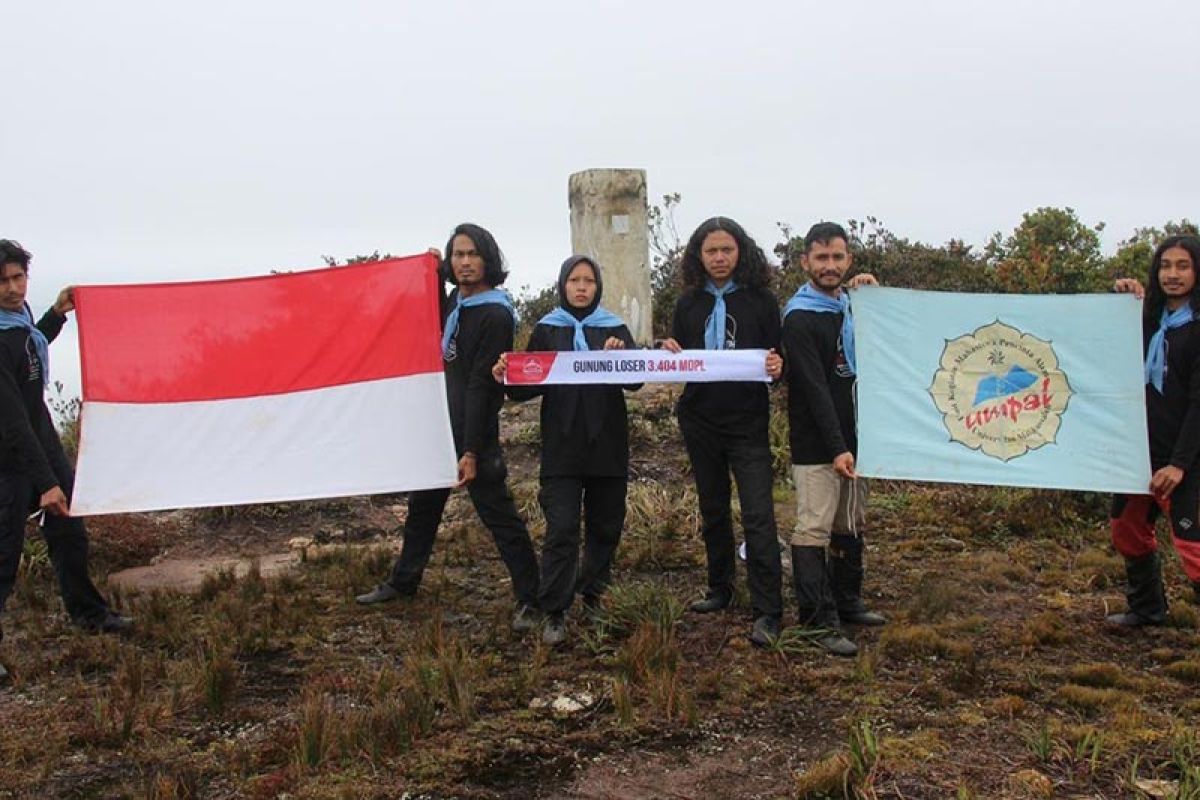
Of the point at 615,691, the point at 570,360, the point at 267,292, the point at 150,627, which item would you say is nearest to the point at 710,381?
the point at 570,360

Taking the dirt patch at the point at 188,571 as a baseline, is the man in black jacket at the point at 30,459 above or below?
above

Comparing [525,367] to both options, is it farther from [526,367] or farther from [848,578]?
[848,578]

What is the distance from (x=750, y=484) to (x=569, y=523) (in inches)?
37.8

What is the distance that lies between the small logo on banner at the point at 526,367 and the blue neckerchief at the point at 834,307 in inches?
50.4

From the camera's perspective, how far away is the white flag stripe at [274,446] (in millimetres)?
6539

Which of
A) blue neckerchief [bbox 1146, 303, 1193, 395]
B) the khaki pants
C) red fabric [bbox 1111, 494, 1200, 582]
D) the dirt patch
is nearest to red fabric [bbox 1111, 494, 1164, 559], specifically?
red fabric [bbox 1111, 494, 1200, 582]

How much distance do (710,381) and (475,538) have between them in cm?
325

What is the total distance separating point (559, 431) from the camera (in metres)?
6.00

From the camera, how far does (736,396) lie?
19.4 feet

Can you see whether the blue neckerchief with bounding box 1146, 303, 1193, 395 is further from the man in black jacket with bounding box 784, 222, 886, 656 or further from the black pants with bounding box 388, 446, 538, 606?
the black pants with bounding box 388, 446, 538, 606

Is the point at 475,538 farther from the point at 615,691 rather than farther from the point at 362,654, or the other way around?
the point at 615,691

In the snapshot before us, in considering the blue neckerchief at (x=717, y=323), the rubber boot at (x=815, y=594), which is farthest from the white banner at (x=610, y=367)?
the rubber boot at (x=815, y=594)

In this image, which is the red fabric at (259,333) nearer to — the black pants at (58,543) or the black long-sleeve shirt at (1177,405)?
the black pants at (58,543)

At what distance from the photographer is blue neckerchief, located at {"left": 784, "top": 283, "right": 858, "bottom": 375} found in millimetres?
5820
